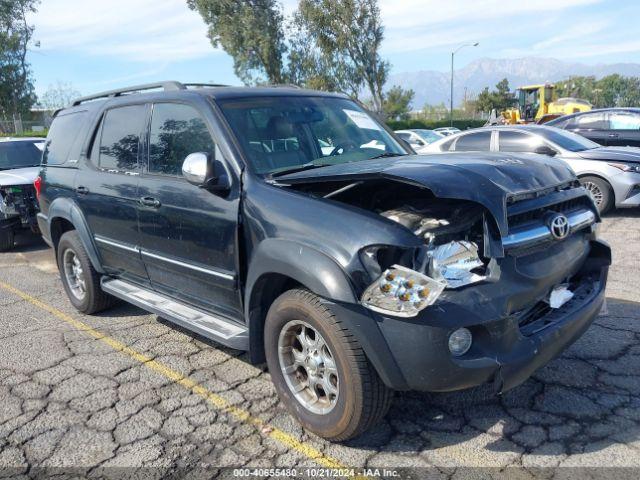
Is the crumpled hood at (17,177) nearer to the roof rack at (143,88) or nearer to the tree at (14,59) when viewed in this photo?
the roof rack at (143,88)

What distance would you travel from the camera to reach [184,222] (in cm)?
369

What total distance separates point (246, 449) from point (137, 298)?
1.82 m

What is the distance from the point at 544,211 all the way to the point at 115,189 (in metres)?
3.14

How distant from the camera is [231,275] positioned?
3.44 m

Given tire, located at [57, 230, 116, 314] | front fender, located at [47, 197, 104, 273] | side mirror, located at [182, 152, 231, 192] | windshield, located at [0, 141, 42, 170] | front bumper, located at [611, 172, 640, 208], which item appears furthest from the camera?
windshield, located at [0, 141, 42, 170]

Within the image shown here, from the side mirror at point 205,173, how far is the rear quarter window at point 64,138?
7.26 ft

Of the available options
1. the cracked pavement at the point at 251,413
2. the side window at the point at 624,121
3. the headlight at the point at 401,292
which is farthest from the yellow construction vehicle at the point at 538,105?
the headlight at the point at 401,292

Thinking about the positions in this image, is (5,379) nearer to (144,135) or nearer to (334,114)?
(144,135)

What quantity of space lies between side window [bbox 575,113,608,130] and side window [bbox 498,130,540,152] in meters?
4.44

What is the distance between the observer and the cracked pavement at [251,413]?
292 centimetres

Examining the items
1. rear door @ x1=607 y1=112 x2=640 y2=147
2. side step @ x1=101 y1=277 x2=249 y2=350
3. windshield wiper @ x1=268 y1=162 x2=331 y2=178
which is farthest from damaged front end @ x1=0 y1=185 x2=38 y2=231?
rear door @ x1=607 y1=112 x2=640 y2=147

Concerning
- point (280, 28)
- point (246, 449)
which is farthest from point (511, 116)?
point (246, 449)

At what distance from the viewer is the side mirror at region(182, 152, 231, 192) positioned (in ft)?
10.9

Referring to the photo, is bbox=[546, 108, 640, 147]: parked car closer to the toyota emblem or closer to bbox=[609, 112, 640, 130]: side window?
bbox=[609, 112, 640, 130]: side window
